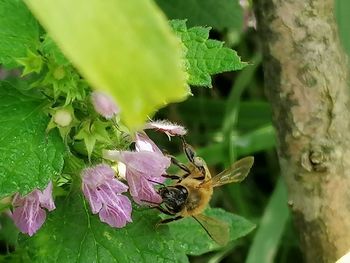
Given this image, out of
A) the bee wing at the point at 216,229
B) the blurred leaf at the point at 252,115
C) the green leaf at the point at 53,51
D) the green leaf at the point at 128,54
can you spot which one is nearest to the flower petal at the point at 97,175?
the green leaf at the point at 53,51

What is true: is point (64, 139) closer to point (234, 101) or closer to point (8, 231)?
point (8, 231)

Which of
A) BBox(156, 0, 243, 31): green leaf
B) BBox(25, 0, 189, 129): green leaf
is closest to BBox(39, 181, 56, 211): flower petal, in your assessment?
BBox(25, 0, 189, 129): green leaf

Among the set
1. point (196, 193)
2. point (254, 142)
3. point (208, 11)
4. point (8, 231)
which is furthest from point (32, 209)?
point (254, 142)

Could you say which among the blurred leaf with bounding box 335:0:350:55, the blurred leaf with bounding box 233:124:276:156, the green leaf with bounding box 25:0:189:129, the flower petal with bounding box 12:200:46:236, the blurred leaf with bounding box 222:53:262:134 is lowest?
the blurred leaf with bounding box 233:124:276:156

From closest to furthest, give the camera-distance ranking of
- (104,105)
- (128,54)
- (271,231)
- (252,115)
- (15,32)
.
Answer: (128,54) → (104,105) → (15,32) → (271,231) → (252,115)

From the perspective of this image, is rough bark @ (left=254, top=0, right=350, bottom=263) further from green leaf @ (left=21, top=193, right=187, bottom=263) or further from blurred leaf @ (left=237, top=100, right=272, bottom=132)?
blurred leaf @ (left=237, top=100, right=272, bottom=132)

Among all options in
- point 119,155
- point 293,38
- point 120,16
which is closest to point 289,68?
point 293,38

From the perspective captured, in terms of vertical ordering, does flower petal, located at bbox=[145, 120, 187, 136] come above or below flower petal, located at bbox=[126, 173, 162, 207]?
above
